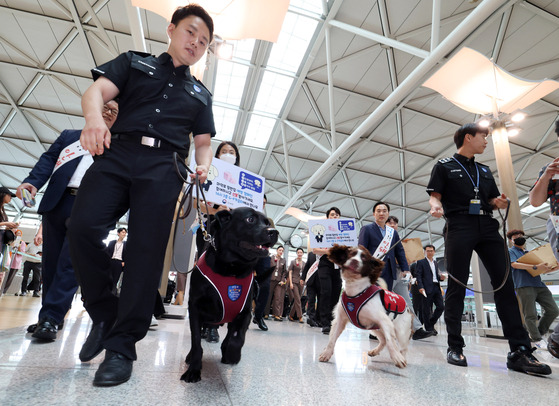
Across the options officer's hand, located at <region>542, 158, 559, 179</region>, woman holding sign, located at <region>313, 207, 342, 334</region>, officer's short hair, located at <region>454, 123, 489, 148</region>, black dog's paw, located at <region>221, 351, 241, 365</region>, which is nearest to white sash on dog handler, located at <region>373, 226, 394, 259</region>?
woman holding sign, located at <region>313, 207, 342, 334</region>

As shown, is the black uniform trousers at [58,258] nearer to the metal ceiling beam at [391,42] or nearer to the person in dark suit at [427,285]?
the metal ceiling beam at [391,42]

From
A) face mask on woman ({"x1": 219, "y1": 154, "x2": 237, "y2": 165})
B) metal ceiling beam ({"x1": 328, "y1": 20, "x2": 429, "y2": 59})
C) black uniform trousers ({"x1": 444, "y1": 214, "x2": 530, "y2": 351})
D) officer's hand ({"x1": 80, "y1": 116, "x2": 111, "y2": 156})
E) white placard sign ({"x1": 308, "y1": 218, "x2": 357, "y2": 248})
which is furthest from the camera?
metal ceiling beam ({"x1": 328, "y1": 20, "x2": 429, "y2": 59})

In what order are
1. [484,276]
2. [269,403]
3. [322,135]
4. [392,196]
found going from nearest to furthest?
[269,403] → [484,276] → [322,135] → [392,196]

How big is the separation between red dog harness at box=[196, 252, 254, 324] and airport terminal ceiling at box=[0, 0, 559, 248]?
15.7ft

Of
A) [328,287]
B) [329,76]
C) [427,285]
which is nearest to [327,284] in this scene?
[328,287]

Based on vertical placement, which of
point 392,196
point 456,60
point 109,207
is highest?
point 392,196

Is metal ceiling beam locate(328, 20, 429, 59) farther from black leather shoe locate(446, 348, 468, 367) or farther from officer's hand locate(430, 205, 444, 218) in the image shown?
black leather shoe locate(446, 348, 468, 367)

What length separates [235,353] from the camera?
1.89 metres

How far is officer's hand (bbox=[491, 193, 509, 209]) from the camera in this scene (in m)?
2.69

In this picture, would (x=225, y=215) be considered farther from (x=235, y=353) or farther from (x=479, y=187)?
(x=479, y=187)

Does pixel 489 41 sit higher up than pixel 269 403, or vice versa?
pixel 489 41

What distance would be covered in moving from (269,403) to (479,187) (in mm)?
2512

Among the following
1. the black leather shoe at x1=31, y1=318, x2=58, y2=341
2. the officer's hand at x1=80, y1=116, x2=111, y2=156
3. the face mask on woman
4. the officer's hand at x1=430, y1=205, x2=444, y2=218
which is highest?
the face mask on woman

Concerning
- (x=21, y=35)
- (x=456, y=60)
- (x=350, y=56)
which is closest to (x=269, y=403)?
(x=456, y=60)
